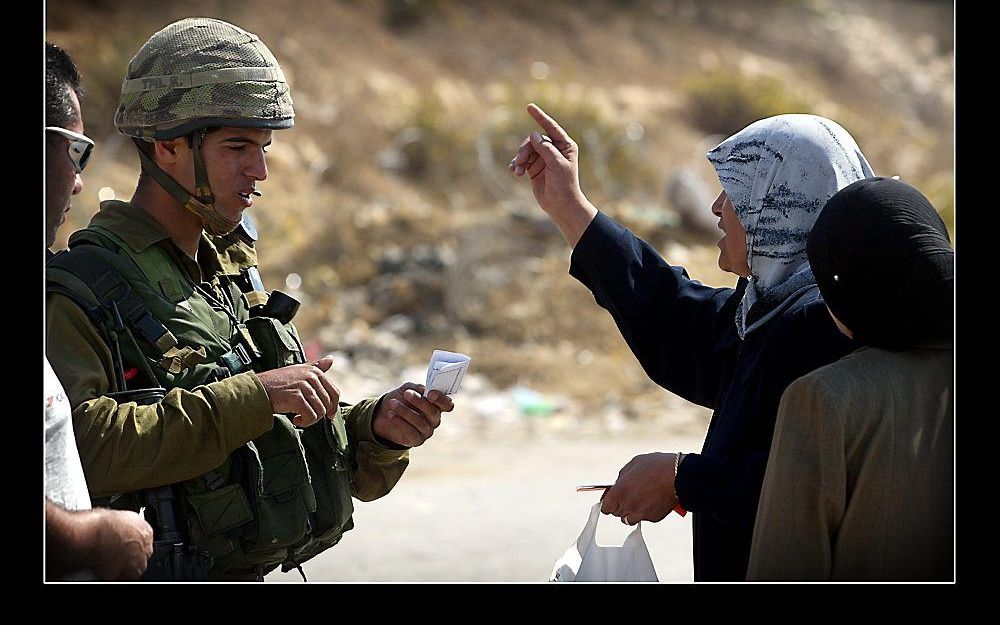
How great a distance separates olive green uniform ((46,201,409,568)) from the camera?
2.34 meters

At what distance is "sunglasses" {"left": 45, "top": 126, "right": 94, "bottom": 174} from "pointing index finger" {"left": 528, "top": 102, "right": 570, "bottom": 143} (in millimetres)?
1157

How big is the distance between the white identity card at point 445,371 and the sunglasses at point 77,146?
3.02 ft

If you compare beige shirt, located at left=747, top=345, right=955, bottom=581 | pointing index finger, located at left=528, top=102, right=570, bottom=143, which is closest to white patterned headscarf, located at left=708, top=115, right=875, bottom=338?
beige shirt, located at left=747, top=345, right=955, bottom=581

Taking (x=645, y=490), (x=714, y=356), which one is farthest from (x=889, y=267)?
(x=714, y=356)

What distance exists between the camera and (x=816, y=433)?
6.61 ft

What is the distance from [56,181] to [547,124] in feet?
4.50

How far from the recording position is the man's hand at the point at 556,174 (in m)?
3.13

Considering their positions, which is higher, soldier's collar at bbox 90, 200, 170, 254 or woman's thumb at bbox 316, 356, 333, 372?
soldier's collar at bbox 90, 200, 170, 254

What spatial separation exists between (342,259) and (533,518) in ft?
21.5

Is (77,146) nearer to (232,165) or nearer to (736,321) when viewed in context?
(232,165)

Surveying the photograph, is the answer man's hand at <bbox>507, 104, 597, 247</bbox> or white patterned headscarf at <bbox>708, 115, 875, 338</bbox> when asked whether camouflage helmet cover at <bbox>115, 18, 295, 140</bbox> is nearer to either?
man's hand at <bbox>507, 104, 597, 247</bbox>

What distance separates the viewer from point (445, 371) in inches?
109

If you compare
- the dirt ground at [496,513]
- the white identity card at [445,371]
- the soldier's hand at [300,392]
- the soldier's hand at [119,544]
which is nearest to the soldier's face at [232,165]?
the soldier's hand at [300,392]

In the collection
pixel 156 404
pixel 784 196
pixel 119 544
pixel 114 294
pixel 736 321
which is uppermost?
pixel 784 196
